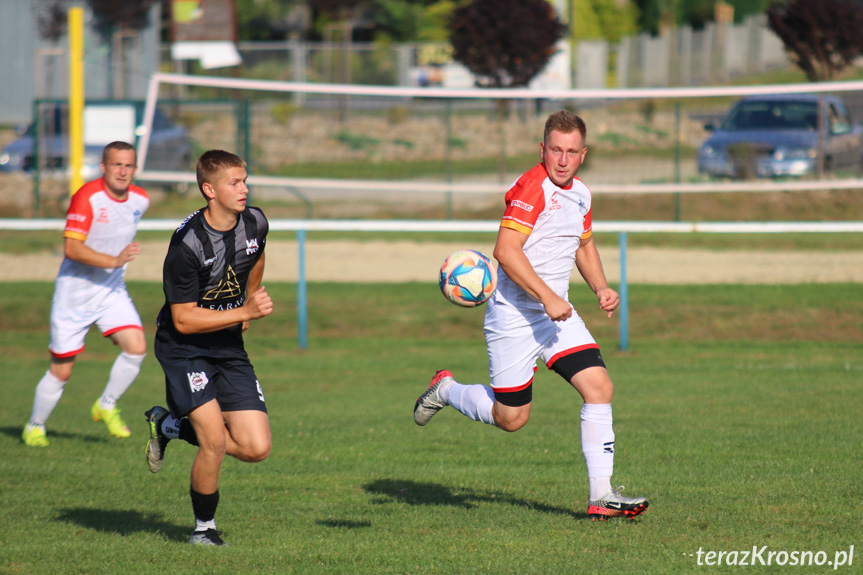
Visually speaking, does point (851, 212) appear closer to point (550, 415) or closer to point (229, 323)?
point (550, 415)

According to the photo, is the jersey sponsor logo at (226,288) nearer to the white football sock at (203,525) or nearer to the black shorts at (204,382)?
the black shorts at (204,382)

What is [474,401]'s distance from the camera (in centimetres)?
614

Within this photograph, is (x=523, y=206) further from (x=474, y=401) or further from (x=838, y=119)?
(x=838, y=119)

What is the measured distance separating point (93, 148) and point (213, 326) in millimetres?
18991

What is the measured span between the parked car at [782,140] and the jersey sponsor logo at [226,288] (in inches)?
538

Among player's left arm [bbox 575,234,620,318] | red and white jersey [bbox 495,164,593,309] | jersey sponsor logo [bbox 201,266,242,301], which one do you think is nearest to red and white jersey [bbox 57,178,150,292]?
jersey sponsor logo [bbox 201,266,242,301]

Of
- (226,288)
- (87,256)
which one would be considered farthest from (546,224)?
(87,256)

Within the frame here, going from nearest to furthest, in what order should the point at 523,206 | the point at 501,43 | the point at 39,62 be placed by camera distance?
the point at 523,206
the point at 501,43
the point at 39,62

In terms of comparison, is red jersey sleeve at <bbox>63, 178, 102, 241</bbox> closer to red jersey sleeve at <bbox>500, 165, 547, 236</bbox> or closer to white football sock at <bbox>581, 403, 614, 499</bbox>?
red jersey sleeve at <bbox>500, 165, 547, 236</bbox>

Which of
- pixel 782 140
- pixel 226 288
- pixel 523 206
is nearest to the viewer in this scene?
pixel 226 288

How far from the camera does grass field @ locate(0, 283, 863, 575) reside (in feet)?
17.0

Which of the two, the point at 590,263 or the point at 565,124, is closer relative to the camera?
the point at 565,124

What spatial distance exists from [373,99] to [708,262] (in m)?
9.77

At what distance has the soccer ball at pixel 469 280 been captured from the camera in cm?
575
